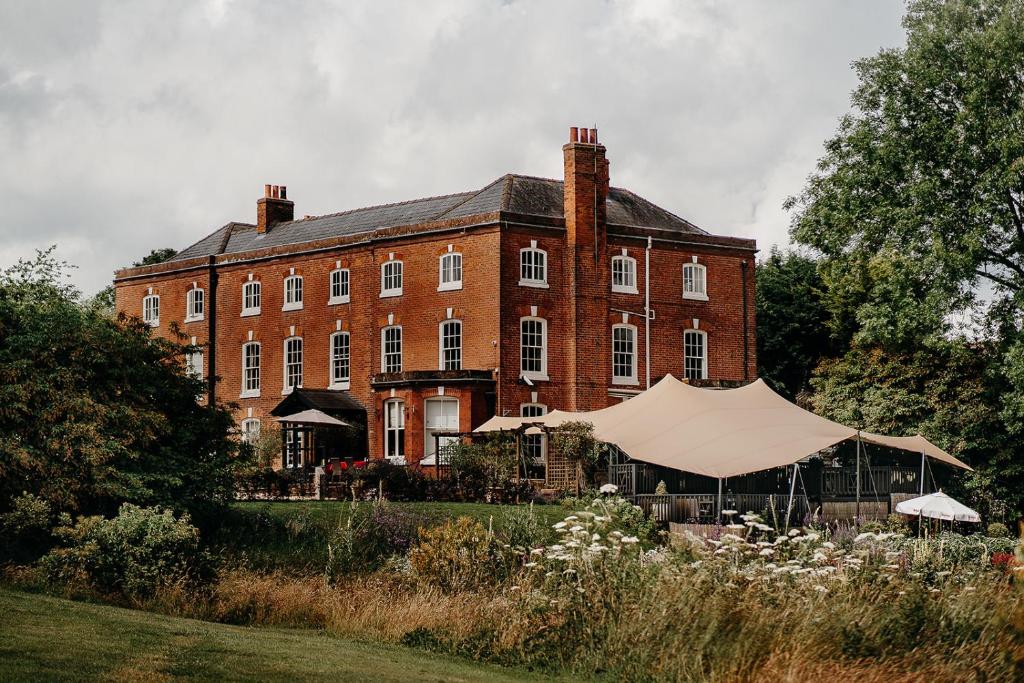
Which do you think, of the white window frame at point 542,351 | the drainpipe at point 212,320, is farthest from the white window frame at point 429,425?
the drainpipe at point 212,320

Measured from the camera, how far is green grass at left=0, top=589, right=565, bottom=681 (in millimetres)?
11625

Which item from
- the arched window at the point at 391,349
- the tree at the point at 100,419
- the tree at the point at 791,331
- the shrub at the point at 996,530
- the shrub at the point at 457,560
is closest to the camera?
the shrub at the point at 457,560

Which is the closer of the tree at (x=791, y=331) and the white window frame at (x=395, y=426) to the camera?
the white window frame at (x=395, y=426)

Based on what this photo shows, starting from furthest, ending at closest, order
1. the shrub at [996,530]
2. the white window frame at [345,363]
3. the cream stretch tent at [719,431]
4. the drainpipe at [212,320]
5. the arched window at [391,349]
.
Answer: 1. the drainpipe at [212,320]
2. the white window frame at [345,363]
3. the arched window at [391,349]
4. the shrub at [996,530]
5. the cream stretch tent at [719,431]

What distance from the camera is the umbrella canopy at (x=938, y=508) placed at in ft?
82.3

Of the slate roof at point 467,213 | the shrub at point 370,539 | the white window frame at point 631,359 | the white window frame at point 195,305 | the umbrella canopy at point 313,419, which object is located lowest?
the shrub at point 370,539

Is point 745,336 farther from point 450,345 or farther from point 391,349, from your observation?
point 391,349

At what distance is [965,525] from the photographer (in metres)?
32.9

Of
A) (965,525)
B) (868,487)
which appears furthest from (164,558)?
(965,525)

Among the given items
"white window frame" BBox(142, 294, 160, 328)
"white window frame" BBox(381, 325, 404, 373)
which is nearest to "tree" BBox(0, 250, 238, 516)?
"white window frame" BBox(381, 325, 404, 373)

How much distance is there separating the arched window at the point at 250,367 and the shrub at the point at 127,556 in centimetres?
3087

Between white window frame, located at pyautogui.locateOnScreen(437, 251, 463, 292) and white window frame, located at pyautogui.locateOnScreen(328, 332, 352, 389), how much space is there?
15.3 feet

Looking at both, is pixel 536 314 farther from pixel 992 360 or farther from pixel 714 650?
pixel 714 650

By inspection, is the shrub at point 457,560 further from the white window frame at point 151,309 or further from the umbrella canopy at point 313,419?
the white window frame at point 151,309
